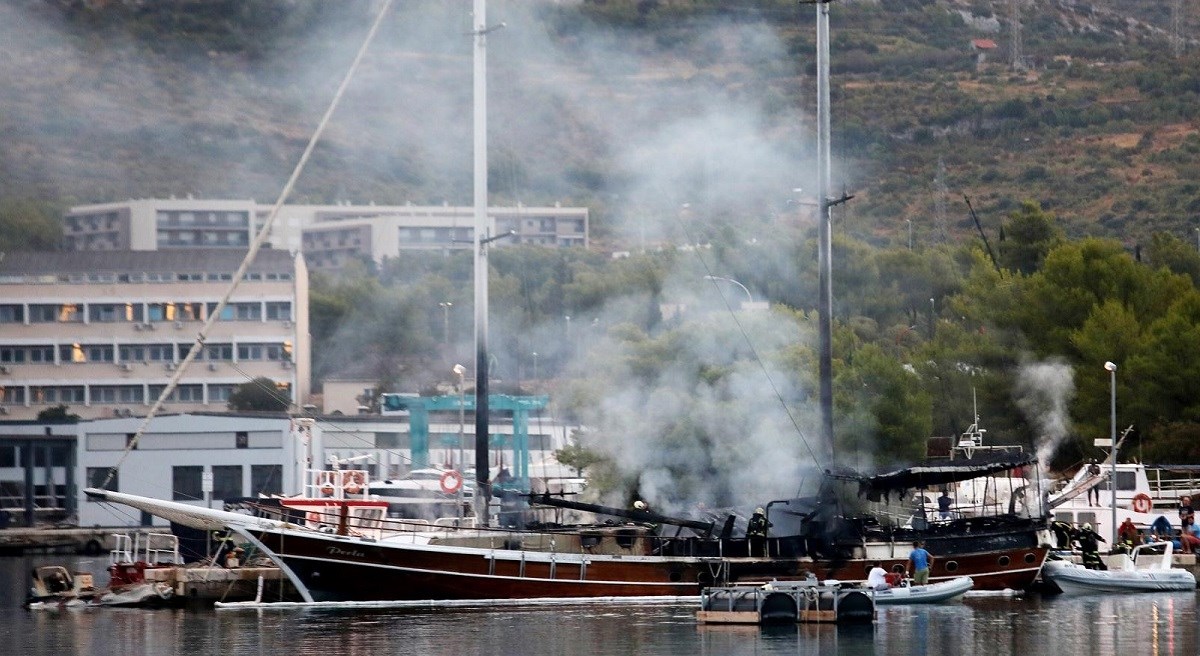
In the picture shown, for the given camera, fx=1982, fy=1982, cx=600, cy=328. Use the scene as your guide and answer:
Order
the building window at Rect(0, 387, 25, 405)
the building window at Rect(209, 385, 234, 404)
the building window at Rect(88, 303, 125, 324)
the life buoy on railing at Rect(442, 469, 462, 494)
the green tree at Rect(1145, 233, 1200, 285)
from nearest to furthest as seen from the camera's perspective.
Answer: the life buoy on railing at Rect(442, 469, 462, 494) → the green tree at Rect(1145, 233, 1200, 285) → the building window at Rect(0, 387, 25, 405) → the building window at Rect(88, 303, 125, 324) → the building window at Rect(209, 385, 234, 404)

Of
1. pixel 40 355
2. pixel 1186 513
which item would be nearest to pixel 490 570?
pixel 1186 513

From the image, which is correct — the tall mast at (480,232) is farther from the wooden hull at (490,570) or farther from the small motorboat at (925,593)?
the small motorboat at (925,593)

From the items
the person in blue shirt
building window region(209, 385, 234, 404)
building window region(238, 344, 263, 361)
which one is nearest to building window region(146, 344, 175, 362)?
building window region(209, 385, 234, 404)

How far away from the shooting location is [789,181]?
480ft

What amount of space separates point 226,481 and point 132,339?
123 ft

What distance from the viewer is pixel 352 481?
66.9 m

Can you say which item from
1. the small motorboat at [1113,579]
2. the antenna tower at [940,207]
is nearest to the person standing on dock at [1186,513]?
the small motorboat at [1113,579]

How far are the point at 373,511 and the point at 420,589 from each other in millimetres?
8673

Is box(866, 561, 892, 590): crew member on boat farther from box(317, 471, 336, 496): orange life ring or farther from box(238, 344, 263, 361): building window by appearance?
box(238, 344, 263, 361): building window

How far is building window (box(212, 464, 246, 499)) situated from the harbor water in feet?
176

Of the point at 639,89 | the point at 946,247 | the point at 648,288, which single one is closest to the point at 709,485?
the point at 648,288

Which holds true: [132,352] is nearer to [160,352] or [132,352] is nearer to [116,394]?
[160,352]

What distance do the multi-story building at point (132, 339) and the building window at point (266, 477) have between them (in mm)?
32934

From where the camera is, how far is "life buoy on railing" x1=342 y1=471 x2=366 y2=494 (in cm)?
6556
